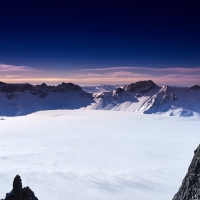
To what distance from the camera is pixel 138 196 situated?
86.1ft

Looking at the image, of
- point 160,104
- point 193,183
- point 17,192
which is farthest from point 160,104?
point 193,183

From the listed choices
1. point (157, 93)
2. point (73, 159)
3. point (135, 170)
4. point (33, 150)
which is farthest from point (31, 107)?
point (135, 170)

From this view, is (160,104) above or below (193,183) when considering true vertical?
below

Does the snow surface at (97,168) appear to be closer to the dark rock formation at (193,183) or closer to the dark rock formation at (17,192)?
the dark rock formation at (17,192)

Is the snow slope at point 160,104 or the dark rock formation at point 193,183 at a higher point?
the dark rock formation at point 193,183

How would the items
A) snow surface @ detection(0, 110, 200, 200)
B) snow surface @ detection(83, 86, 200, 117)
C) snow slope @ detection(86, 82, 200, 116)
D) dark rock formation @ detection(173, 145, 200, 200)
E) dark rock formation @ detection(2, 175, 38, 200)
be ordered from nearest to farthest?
dark rock formation @ detection(173, 145, 200, 200) → dark rock formation @ detection(2, 175, 38, 200) → snow surface @ detection(0, 110, 200, 200) → snow surface @ detection(83, 86, 200, 117) → snow slope @ detection(86, 82, 200, 116)

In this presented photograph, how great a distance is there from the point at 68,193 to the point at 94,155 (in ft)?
72.5

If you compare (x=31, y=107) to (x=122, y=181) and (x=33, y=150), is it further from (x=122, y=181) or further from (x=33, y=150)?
(x=122, y=181)

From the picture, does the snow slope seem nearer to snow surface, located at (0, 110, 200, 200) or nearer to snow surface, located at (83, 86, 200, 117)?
snow surface, located at (83, 86, 200, 117)

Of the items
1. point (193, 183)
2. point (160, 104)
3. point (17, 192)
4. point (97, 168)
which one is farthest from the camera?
point (160, 104)

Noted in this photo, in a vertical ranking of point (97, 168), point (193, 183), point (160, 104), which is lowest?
point (97, 168)

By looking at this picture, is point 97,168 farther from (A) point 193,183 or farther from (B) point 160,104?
(B) point 160,104

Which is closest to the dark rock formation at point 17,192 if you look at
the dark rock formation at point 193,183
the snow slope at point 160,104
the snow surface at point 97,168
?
the dark rock formation at point 193,183

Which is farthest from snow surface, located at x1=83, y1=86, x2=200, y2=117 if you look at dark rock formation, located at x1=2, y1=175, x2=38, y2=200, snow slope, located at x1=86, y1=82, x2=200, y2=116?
dark rock formation, located at x1=2, y1=175, x2=38, y2=200
